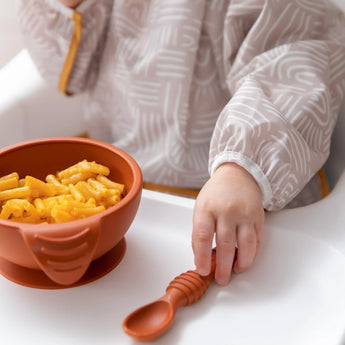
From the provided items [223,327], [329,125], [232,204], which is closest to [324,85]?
[329,125]

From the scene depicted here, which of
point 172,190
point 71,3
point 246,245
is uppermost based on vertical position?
point 71,3

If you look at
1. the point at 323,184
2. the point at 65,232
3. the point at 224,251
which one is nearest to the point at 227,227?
the point at 224,251

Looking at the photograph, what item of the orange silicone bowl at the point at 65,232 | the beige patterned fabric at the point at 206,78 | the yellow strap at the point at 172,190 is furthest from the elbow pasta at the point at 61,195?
the yellow strap at the point at 172,190

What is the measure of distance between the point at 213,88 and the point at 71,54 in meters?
0.21

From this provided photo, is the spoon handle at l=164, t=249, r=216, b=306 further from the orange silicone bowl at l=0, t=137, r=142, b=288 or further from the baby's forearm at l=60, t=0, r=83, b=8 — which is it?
the baby's forearm at l=60, t=0, r=83, b=8

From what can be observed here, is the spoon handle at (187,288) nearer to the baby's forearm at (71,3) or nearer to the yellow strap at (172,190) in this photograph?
the yellow strap at (172,190)

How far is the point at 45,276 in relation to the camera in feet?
1.66

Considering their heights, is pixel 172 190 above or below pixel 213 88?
below

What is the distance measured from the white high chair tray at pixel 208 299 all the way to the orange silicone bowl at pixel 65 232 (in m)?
0.02

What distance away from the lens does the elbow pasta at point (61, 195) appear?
474 mm

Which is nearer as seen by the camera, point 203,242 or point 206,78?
point 203,242

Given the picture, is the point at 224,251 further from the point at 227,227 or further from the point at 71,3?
the point at 71,3

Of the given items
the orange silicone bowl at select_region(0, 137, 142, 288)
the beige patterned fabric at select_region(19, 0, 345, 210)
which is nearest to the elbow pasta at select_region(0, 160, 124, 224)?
the orange silicone bowl at select_region(0, 137, 142, 288)

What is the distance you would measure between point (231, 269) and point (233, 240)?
0.03 metres
